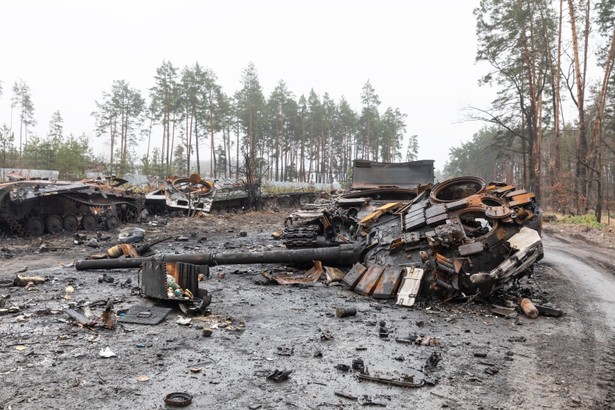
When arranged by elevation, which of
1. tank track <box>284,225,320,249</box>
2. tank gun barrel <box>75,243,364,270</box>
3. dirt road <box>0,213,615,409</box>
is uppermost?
tank track <box>284,225,320,249</box>

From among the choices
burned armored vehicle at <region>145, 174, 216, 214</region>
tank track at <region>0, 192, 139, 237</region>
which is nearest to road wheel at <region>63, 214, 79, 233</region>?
tank track at <region>0, 192, 139, 237</region>

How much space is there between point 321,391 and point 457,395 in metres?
1.12

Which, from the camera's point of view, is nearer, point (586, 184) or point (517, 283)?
point (517, 283)

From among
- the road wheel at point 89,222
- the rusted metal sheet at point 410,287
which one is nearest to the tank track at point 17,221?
the road wheel at point 89,222

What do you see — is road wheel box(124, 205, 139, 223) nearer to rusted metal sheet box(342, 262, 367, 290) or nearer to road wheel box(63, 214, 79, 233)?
road wheel box(63, 214, 79, 233)

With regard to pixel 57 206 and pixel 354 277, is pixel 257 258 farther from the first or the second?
pixel 57 206

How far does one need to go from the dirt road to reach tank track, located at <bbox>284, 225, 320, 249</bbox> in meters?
1.86

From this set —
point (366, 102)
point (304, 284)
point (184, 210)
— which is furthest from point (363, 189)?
point (366, 102)

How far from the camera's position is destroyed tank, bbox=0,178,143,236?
40.8 ft

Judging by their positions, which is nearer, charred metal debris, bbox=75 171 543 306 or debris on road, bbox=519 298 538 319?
debris on road, bbox=519 298 538 319

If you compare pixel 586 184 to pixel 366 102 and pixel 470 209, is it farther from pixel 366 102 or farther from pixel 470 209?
pixel 366 102

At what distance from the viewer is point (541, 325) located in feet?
17.9

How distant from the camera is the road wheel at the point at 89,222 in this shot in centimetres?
1455

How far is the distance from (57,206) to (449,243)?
1277 cm
